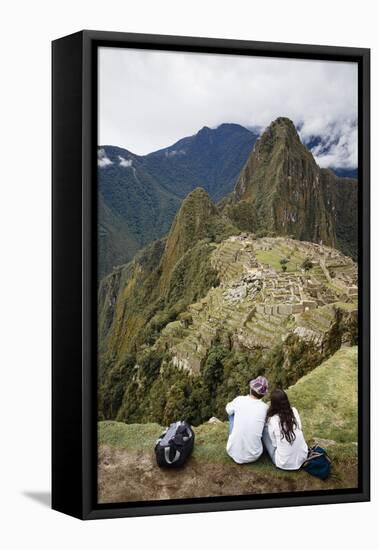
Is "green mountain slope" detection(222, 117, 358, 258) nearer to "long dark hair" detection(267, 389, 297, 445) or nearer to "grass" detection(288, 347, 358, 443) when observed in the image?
"grass" detection(288, 347, 358, 443)

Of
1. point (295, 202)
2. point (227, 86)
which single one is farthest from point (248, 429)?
point (227, 86)

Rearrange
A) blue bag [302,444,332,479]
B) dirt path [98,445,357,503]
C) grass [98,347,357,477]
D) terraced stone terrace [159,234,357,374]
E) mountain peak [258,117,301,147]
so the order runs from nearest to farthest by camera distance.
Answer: dirt path [98,445,357,503] → grass [98,347,357,477] → terraced stone terrace [159,234,357,374] → blue bag [302,444,332,479] → mountain peak [258,117,301,147]

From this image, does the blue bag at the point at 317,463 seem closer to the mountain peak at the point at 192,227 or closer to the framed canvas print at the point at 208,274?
the framed canvas print at the point at 208,274

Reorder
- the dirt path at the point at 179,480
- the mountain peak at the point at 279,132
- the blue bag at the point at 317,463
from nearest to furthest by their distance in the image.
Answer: the dirt path at the point at 179,480 < the blue bag at the point at 317,463 < the mountain peak at the point at 279,132

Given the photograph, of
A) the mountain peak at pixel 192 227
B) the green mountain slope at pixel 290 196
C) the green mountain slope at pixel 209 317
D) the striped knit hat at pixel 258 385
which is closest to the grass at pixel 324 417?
the green mountain slope at pixel 209 317

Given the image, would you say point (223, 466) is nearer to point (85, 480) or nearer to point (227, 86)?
point (85, 480)

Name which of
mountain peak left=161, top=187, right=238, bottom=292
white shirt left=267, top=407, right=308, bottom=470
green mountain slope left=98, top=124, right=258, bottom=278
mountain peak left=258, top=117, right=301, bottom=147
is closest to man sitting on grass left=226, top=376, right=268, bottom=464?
white shirt left=267, top=407, right=308, bottom=470
